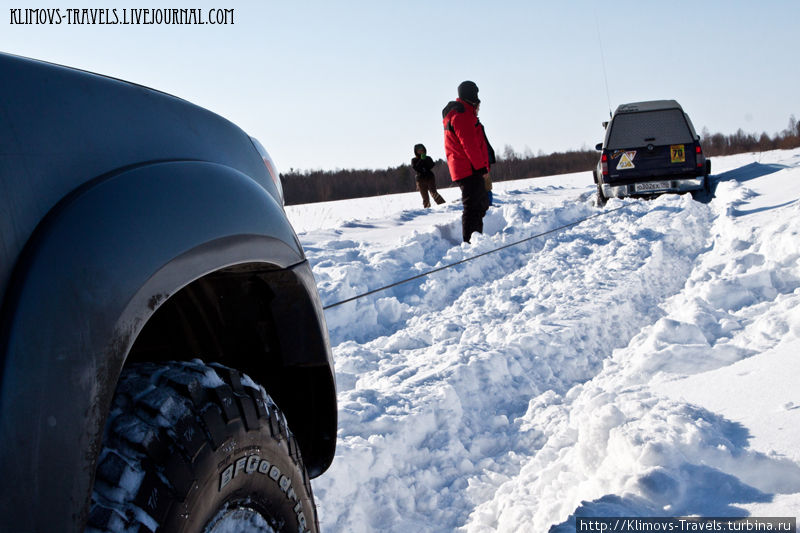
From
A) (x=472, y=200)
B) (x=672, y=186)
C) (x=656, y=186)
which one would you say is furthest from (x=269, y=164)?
(x=672, y=186)

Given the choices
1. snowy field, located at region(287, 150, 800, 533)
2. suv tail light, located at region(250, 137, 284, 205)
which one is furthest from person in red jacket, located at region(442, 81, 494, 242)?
suv tail light, located at region(250, 137, 284, 205)

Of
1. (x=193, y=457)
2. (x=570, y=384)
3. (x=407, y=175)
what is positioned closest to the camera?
(x=193, y=457)

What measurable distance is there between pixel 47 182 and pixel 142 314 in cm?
26

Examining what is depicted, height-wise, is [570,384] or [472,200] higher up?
[472,200]

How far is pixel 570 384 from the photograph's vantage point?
4.07m

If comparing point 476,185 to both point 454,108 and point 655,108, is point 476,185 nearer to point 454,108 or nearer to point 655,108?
point 454,108

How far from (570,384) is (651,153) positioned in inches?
308

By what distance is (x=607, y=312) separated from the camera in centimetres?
511

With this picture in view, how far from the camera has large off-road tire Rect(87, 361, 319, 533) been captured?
1.14 m

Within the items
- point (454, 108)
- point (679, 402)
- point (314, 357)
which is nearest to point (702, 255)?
point (454, 108)

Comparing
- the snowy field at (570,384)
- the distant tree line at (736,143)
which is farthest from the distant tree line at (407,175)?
the snowy field at (570,384)

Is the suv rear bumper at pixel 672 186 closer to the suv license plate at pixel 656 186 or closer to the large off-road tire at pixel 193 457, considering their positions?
the suv license plate at pixel 656 186

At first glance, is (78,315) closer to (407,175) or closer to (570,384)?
(570,384)

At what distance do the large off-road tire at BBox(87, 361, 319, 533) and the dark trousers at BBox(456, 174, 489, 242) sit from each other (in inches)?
274
